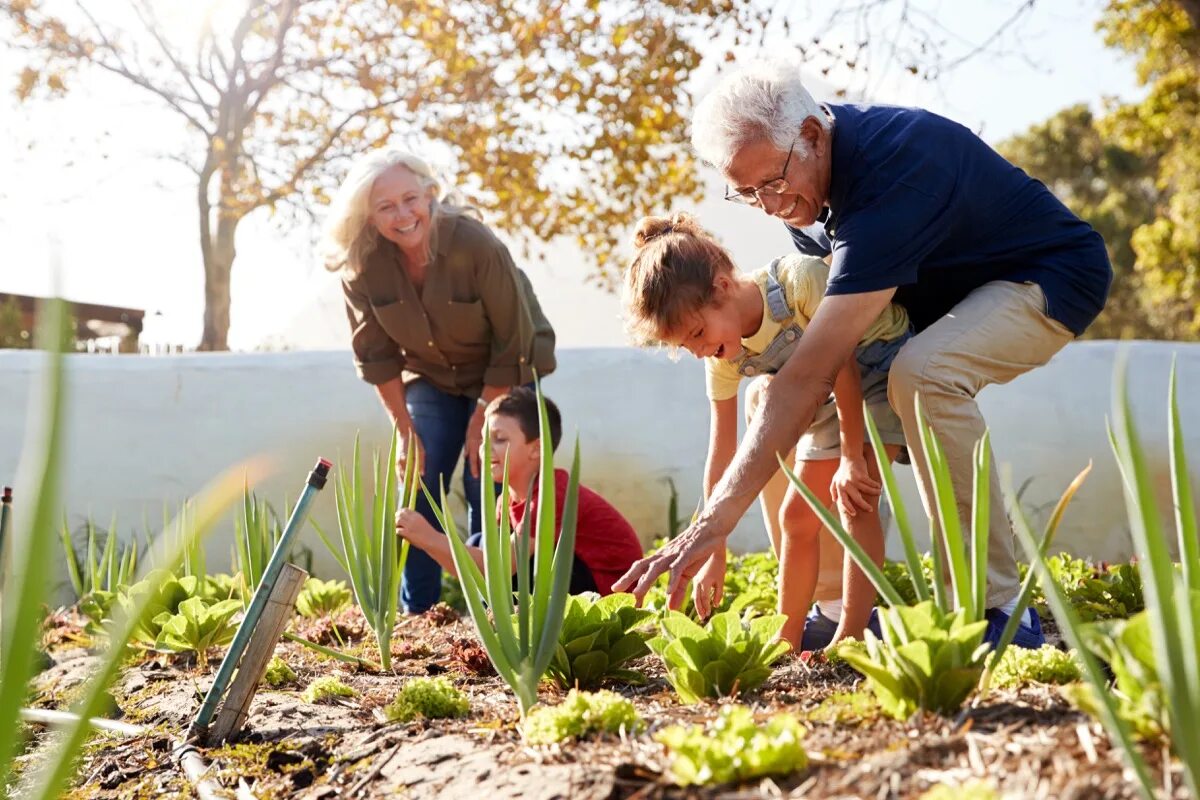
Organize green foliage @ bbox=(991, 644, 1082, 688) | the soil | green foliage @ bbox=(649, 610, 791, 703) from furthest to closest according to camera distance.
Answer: green foliage @ bbox=(649, 610, 791, 703)
green foliage @ bbox=(991, 644, 1082, 688)
the soil

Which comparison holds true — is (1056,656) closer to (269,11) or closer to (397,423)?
(397,423)

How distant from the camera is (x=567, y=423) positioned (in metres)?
5.78

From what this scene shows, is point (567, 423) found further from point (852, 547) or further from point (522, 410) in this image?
point (852, 547)

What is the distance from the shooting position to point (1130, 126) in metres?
12.1

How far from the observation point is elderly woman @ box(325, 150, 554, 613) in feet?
11.0

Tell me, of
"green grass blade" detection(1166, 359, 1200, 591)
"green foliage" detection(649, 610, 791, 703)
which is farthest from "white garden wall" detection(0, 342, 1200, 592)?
"green grass blade" detection(1166, 359, 1200, 591)

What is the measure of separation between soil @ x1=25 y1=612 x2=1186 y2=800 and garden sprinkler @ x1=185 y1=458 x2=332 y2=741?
0.20 feet

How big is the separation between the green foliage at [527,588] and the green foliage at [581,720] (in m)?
0.15

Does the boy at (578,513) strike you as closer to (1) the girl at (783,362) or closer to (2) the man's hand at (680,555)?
(1) the girl at (783,362)

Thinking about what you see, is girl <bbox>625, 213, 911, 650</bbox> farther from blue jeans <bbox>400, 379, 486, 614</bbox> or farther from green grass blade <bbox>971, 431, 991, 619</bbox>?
blue jeans <bbox>400, 379, 486, 614</bbox>

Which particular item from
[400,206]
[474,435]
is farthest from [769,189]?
[474,435]

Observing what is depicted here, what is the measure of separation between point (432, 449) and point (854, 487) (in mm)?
1890

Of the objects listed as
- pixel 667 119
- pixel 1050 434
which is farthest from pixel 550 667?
pixel 667 119

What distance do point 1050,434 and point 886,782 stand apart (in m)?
4.82
